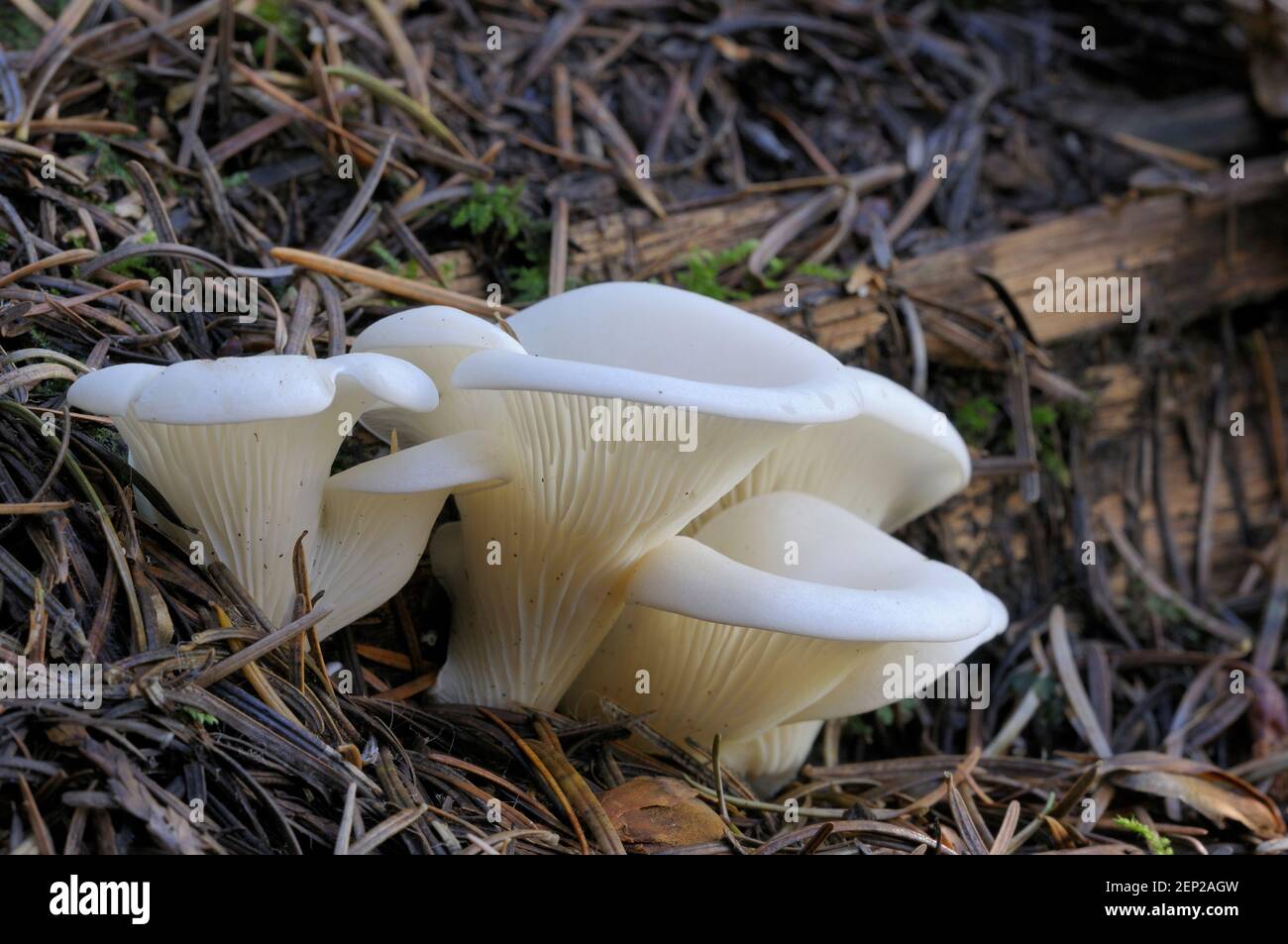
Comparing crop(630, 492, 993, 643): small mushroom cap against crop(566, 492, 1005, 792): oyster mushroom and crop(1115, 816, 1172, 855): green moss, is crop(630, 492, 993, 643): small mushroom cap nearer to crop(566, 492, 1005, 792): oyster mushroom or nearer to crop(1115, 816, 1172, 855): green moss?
crop(566, 492, 1005, 792): oyster mushroom

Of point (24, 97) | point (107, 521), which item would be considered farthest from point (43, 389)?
point (24, 97)

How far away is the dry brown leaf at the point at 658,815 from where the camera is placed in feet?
6.73

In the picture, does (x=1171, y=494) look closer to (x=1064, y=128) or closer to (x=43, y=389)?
(x=1064, y=128)

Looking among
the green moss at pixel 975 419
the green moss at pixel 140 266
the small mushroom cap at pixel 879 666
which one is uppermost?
the green moss at pixel 140 266

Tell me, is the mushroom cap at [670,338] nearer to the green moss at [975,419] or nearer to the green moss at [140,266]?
the green moss at [140,266]

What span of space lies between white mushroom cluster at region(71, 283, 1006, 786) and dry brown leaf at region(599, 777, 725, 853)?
26cm

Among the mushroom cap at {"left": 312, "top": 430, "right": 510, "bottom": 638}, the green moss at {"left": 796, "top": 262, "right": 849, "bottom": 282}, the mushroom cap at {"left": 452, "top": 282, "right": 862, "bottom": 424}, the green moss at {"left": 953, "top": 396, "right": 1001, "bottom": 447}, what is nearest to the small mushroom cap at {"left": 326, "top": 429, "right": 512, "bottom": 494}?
the mushroom cap at {"left": 312, "top": 430, "right": 510, "bottom": 638}

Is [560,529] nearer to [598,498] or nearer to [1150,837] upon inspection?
[598,498]

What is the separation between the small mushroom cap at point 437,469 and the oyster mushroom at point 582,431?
0.06 m

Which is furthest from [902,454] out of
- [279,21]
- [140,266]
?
[279,21]

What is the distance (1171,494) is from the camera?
3.61m

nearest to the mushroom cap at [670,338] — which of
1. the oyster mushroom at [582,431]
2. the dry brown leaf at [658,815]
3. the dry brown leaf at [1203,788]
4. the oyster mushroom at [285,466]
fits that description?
the oyster mushroom at [582,431]

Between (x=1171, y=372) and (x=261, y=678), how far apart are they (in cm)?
316
